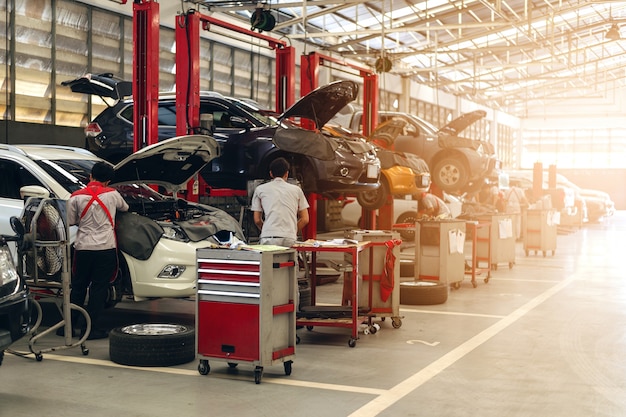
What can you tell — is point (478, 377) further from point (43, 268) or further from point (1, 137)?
point (1, 137)

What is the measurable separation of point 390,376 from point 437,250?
4592 mm

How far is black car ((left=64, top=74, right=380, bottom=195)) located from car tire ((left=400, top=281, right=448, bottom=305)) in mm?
2099

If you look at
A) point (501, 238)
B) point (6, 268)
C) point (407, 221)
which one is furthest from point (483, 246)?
point (6, 268)

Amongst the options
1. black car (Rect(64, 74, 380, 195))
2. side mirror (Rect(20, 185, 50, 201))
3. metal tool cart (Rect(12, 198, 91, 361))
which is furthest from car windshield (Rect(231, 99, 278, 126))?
metal tool cart (Rect(12, 198, 91, 361))

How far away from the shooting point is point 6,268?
467 cm

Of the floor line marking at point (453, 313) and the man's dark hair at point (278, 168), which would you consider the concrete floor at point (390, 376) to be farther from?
the man's dark hair at point (278, 168)

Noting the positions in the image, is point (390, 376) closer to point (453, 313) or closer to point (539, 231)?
point (453, 313)

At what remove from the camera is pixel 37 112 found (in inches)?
566

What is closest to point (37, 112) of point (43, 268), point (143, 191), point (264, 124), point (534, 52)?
point (264, 124)

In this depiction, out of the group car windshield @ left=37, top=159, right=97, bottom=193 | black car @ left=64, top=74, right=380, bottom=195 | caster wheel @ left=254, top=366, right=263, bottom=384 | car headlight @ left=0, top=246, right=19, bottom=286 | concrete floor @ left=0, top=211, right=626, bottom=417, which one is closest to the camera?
car headlight @ left=0, top=246, right=19, bottom=286

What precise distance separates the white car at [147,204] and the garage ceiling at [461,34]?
709 cm

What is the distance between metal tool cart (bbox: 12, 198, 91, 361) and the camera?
6129mm

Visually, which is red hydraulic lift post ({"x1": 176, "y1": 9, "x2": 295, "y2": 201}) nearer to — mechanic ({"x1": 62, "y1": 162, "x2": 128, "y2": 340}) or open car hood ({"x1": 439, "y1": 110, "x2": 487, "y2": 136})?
mechanic ({"x1": 62, "y1": 162, "x2": 128, "y2": 340})

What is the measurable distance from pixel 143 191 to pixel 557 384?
16.0ft
